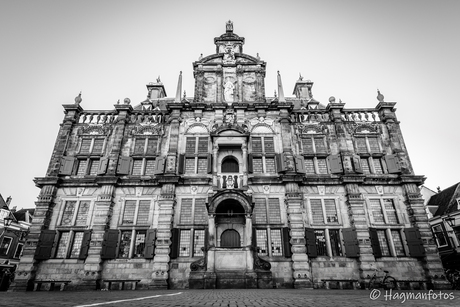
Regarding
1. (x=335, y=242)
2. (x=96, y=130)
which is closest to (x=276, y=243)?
(x=335, y=242)

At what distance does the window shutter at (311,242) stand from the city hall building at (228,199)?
82mm

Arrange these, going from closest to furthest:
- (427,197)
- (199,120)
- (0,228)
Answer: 1. (199,120)
2. (0,228)
3. (427,197)

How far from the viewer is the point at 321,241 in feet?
63.0

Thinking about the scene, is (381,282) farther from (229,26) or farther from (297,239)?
(229,26)

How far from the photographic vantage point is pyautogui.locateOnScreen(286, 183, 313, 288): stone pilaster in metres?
17.4

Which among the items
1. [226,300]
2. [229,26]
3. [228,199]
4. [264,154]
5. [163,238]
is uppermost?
[229,26]

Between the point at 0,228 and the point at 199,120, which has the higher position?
the point at 199,120

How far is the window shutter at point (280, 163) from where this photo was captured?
69.5 feet

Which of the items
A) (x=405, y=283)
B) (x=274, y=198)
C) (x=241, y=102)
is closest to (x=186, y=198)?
(x=274, y=198)

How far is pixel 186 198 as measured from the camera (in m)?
20.3

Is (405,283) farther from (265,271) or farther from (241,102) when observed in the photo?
(241,102)

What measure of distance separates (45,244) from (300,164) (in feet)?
64.9

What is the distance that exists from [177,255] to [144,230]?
3.11 m

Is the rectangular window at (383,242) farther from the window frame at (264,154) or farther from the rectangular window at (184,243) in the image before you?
the rectangular window at (184,243)
